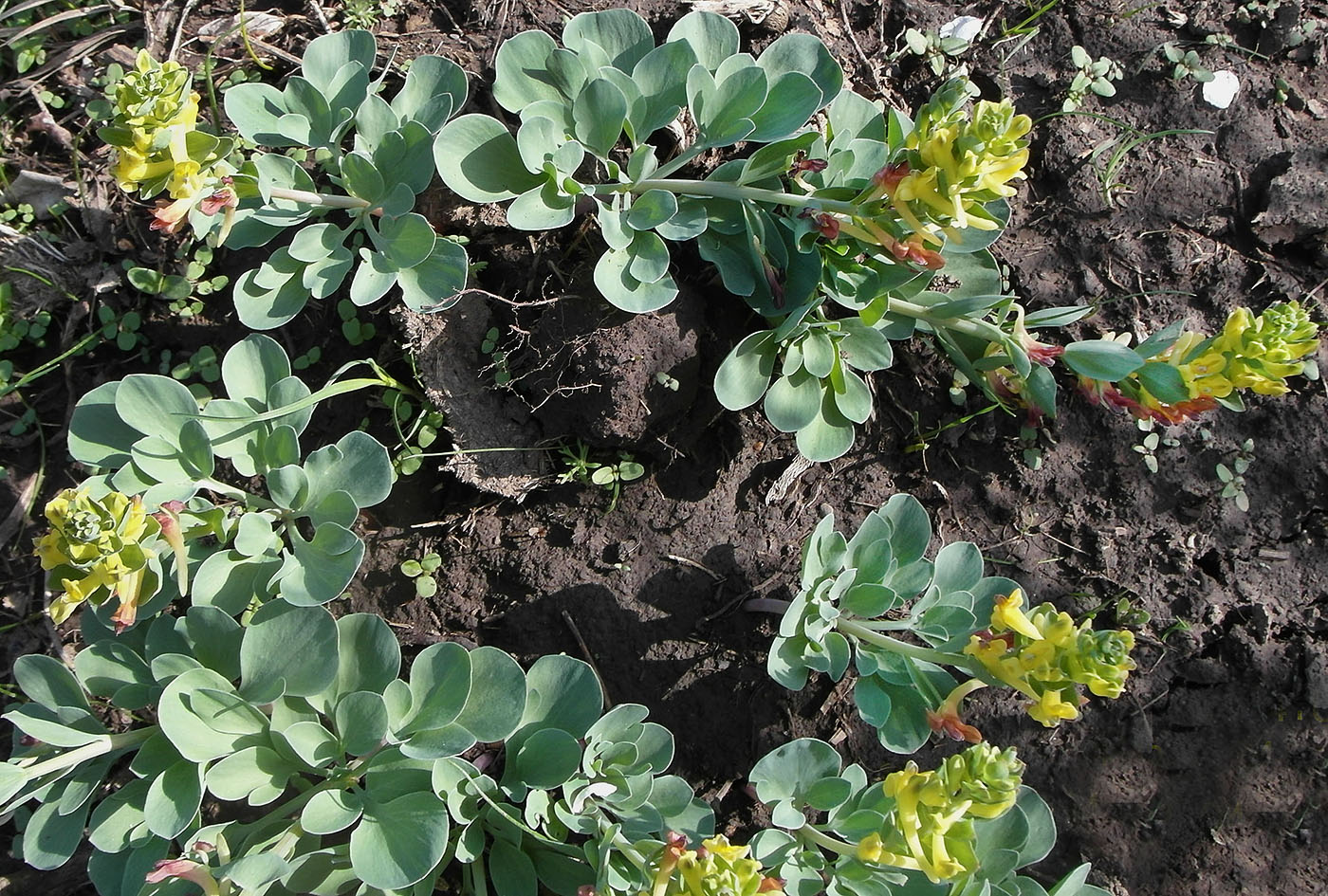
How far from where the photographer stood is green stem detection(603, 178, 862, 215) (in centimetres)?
254

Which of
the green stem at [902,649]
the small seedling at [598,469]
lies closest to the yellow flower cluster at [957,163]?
the green stem at [902,649]

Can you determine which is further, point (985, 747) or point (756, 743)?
point (756, 743)

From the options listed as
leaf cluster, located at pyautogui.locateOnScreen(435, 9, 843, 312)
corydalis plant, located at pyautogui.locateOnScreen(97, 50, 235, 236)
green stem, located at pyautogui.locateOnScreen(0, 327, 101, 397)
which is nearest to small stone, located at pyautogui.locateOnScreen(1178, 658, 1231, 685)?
leaf cluster, located at pyautogui.locateOnScreen(435, 9, 843, 312)

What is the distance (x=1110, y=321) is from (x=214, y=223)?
9.20 ft

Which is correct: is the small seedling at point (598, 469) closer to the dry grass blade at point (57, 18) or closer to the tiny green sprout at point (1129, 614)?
the tiny green sprout at point (1129, 614)

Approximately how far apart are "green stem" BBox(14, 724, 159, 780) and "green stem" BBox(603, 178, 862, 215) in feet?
6.22

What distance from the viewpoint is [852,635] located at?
2637 millimetres

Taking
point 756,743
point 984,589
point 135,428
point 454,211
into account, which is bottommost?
point 756,743

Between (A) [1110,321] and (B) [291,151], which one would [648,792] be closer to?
(A) [1110,321]

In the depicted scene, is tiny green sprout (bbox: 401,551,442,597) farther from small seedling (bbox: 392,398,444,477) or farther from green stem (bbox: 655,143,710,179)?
green stem (bbox: 655,143,710,179)

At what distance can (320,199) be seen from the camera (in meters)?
2.74

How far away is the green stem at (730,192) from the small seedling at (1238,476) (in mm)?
1519

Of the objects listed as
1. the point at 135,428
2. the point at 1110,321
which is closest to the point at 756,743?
the point at 1110,321

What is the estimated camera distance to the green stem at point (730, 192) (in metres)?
2.54
